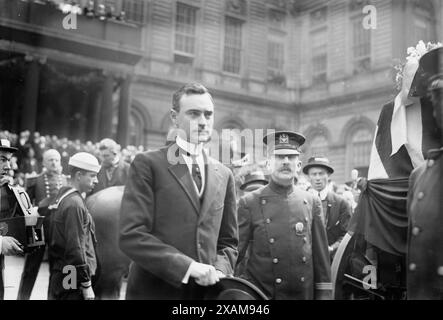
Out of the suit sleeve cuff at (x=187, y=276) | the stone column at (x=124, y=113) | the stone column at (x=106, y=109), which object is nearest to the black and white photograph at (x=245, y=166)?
the suit sleeve cuff at (x=187, y=276)

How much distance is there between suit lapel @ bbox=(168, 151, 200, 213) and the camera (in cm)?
204

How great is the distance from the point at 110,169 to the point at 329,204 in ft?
6.58

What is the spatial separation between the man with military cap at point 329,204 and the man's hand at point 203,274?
2.41 m

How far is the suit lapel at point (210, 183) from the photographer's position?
6.79 feet

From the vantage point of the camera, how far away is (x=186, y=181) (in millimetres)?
2070

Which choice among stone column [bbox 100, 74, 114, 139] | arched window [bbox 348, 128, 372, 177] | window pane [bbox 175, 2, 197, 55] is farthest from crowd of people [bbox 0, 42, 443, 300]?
stone column [bbox 100, 74, 114, 139]

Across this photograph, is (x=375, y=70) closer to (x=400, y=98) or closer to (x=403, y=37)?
Answer: (x=403, y=37)

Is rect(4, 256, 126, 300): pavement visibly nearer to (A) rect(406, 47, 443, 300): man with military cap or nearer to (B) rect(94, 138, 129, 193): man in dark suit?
(B) rect(94, 138, 129, 193): man in dark suit

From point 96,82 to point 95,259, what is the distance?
4.95m

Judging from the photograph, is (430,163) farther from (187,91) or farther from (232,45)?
(232,45)

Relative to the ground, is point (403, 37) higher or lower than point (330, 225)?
higher
